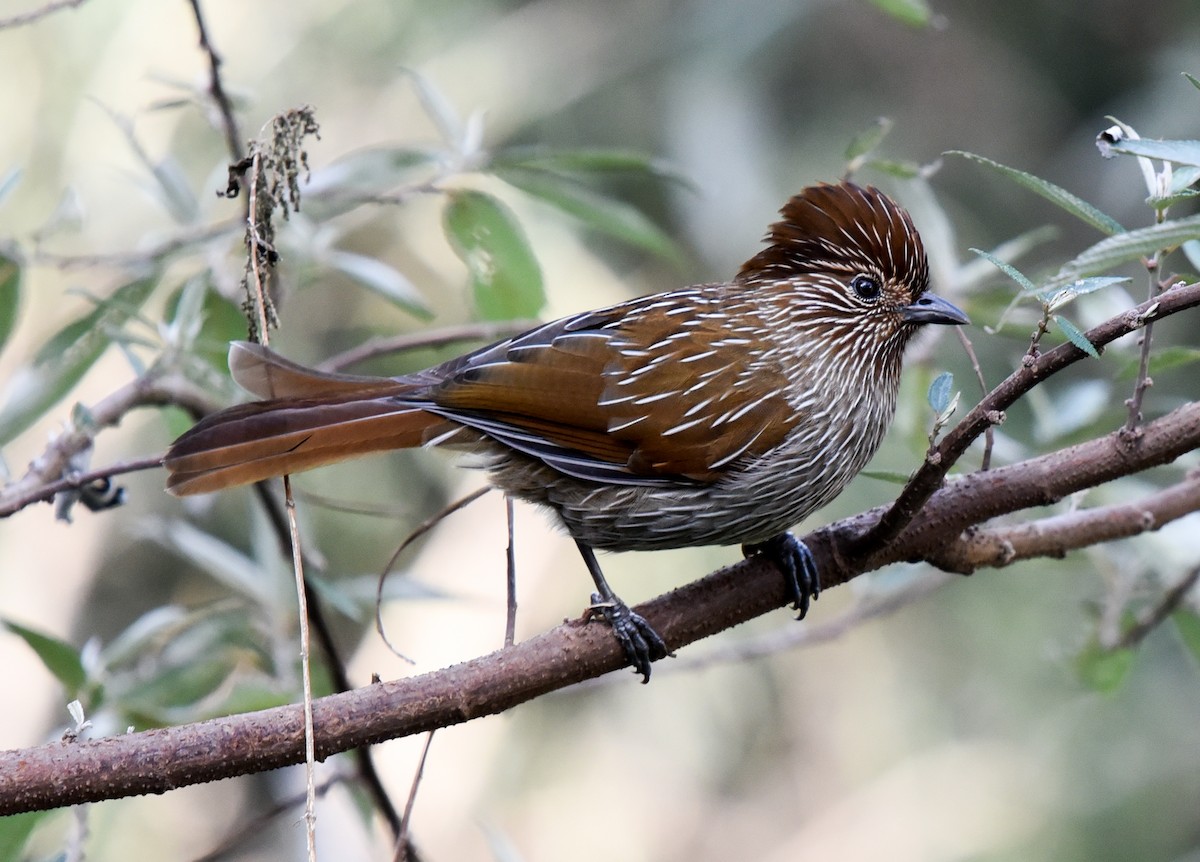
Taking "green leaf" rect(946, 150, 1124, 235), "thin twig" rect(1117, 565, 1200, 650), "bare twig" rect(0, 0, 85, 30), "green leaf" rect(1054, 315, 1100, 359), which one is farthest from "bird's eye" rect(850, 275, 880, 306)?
"bare twig" rect(0, 0, 85, 30)

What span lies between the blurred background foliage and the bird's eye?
4.71ft

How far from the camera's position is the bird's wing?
2752 mm

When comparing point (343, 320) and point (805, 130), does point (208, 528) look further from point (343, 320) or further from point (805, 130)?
point (805, 130)

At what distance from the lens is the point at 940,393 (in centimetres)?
196

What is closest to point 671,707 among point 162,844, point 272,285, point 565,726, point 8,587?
point 565,726

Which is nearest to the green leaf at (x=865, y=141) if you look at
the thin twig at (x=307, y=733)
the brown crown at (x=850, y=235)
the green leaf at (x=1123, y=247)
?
the brown crown at (x=850, y=235)

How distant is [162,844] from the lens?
559cm

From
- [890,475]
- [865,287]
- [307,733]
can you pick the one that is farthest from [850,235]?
[307,733]

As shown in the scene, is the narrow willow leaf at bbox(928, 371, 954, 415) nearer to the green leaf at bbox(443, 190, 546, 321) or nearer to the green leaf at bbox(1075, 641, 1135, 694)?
the green leaf at bbox(443, 190, 546, 321)

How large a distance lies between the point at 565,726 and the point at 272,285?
3.57 metres

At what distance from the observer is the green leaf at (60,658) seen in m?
2.39

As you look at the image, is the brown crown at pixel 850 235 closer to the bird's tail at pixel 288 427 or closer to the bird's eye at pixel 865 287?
the bird's eye at pixel 865 287

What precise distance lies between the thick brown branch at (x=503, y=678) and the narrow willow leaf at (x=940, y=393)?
37 cm

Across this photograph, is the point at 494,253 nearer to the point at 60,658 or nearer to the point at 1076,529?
the point at 60,658
